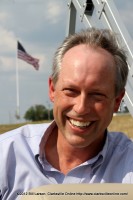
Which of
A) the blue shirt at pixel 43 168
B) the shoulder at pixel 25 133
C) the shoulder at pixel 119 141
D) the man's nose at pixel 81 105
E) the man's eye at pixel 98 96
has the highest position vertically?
the man's eye at pixel 98 96

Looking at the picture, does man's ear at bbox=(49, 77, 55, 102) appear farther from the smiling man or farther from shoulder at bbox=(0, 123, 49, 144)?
shoulder at bbox=(0, 123, 49, 144)

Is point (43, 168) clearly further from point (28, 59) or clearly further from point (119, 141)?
point (28, 59)

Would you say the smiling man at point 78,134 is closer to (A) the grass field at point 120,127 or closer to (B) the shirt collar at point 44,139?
(B) the shirt collar at point 44,139

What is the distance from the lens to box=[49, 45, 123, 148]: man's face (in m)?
1.82

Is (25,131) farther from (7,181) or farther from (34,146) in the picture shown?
(7,181)

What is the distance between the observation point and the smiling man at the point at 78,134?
1.85 metres

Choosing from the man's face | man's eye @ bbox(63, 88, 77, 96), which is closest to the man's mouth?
the man's face

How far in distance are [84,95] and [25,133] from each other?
40 cm

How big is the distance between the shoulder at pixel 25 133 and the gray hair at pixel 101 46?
24 centimetres

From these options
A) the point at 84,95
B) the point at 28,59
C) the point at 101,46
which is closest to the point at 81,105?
the point at 84,95

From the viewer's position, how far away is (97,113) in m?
1.87

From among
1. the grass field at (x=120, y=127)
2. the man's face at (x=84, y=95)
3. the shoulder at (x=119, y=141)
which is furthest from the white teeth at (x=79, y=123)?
the grass field at (x=120, y=127)

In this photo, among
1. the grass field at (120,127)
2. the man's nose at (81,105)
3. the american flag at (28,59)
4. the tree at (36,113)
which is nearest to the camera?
the man's nose at (81,105)

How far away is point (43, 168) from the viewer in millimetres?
1979
